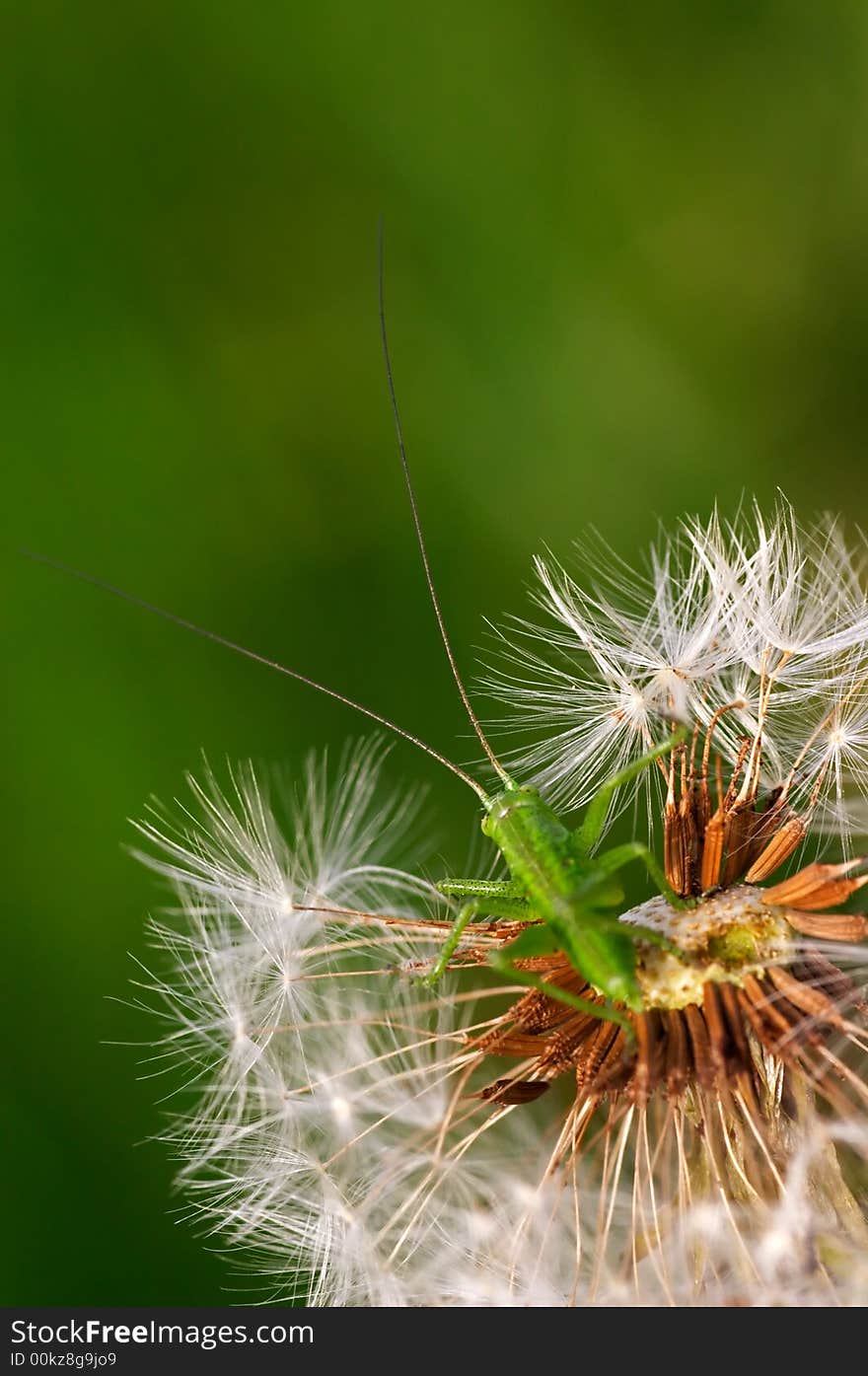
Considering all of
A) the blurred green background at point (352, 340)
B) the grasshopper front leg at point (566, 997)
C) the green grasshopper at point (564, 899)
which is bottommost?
the grasshopper front leg at point (566, 997)

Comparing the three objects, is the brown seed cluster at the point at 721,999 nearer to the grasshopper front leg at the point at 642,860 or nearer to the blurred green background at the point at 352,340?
the grasshopper front leg at the point at 642,860

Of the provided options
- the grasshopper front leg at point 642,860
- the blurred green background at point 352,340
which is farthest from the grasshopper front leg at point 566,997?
the blurred green background at point 352,340

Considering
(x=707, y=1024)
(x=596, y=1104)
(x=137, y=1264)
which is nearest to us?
(x=707, y=1024)

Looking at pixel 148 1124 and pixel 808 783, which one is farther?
pixel 148 1124

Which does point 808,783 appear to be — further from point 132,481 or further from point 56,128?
point 56,128

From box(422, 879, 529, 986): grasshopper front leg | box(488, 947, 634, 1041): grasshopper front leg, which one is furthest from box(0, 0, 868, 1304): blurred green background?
box(488, 947, 634, 1041): grasshopper front leg

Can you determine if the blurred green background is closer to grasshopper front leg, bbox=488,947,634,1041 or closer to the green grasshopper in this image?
the green grasshopper

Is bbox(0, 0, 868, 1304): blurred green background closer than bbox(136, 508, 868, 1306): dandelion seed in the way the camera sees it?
No

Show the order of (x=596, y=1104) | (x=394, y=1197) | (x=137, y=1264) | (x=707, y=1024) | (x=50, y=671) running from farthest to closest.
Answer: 1. (x=50, y=671)
2. (x=137, y=1264)
3. (x=394, y=1197)
4. (x=596, y=1104)
5. (x=707, y=1024)

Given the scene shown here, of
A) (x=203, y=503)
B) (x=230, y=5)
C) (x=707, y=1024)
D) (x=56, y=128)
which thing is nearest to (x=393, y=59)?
(x=230, y=5)
